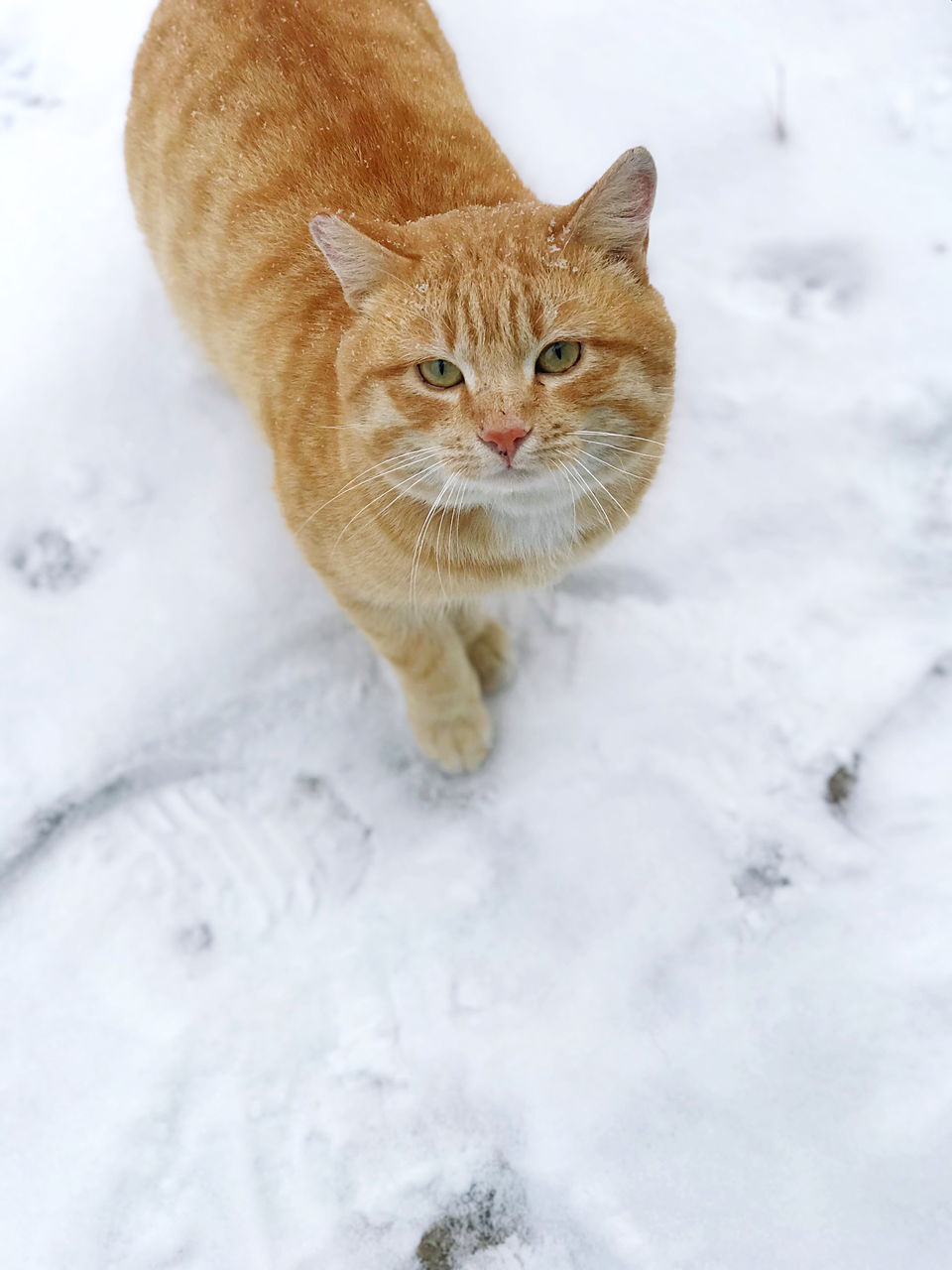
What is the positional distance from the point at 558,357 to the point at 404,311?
27cm

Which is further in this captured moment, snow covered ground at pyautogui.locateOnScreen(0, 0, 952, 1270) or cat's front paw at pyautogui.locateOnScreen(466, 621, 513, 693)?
cat's front paw at pyautogui.locateOnScreen(466, 621, 513, 693)

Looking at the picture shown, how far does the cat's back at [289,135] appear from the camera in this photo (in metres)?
1.88

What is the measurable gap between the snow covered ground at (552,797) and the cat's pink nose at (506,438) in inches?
39.2

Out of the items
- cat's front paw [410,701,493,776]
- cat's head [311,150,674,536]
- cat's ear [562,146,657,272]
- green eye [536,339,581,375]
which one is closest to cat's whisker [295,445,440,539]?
cat's head [311,150,674,536]

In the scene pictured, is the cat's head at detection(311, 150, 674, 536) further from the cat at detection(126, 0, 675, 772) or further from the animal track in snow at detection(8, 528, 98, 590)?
the animal track in snow at detection(8, 528, 98, 590)

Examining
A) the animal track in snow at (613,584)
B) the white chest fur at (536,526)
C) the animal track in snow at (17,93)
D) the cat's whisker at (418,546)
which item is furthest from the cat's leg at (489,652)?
the animal track in snow at (17,93)

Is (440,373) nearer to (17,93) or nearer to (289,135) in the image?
(289,135)

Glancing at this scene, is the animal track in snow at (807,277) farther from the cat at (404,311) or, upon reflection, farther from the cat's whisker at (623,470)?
the cat's whisker at (623,470)

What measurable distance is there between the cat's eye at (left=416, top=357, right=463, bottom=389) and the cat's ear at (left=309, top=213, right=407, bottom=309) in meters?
0.16

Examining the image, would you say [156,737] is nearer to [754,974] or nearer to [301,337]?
[301,337]

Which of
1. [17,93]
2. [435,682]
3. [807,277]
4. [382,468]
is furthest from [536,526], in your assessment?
[17,93]

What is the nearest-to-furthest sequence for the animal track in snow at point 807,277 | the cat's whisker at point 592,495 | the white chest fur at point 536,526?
the cat's whisker at point 592,495, the white chest fur at point 536,526, the animal track in snow at point 807,277

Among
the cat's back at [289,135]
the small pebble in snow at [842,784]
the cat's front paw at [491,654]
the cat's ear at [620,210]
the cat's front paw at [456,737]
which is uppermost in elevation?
the cat's back at [289,135]

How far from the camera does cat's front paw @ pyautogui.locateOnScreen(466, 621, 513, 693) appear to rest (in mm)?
2336
